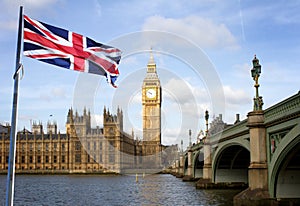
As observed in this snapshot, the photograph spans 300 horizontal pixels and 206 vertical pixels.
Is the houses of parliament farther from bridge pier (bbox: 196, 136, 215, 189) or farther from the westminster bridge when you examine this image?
the westminster bridge

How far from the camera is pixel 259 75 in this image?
103 feet

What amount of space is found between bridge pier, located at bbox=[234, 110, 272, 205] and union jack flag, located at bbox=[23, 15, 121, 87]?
17.1 m

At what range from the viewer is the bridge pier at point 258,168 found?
2980 cm

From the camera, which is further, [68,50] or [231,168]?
[231,168]

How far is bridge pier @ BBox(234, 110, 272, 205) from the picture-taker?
29.8 metres

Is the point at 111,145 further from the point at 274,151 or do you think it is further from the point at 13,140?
the point at 13,140

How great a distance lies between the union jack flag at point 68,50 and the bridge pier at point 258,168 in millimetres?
17067

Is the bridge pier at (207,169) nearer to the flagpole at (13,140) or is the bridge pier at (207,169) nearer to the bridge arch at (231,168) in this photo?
the bridge arch at (231,168)

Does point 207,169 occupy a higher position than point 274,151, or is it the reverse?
point 274,151

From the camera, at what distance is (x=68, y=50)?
14797 mm

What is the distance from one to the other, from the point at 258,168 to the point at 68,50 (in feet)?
62.8

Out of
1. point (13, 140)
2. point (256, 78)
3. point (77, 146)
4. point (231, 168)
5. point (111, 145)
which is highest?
point (256, 78)

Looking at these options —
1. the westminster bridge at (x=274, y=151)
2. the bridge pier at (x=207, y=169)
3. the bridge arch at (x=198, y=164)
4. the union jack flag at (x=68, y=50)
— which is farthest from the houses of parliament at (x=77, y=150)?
the union jack flag at (x=68, y=50)

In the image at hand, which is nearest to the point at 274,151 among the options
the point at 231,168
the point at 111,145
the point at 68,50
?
the point at 68,50
